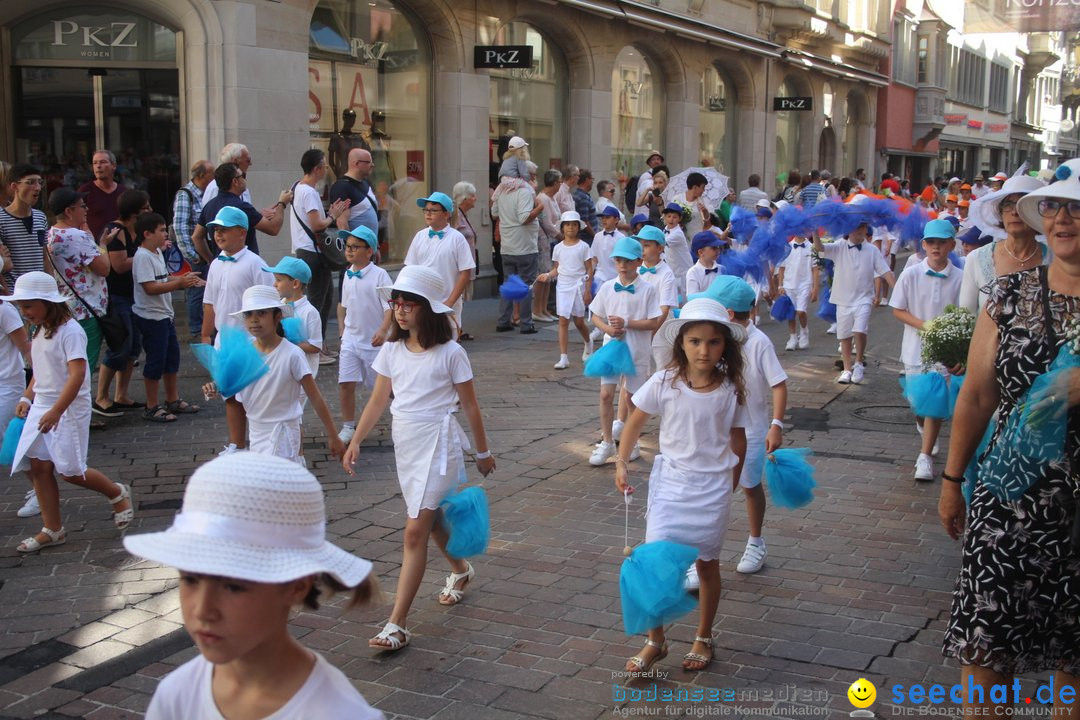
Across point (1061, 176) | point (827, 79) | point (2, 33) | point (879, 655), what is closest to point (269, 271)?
point (879, 655)

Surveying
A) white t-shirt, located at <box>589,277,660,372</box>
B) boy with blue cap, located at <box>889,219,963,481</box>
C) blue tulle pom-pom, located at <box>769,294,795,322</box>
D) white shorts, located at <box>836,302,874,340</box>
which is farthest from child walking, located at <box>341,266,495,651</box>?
blue tulle pom-pom, located at <box>769,294,795,322</box>

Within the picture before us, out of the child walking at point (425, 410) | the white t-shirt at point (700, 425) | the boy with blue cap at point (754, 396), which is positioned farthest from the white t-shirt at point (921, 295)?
the child walking at point (425, 410)

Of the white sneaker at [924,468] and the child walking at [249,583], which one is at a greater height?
the child walking at [249,583]

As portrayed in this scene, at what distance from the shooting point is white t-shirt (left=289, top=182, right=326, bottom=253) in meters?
11.4

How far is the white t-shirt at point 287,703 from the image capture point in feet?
7.65

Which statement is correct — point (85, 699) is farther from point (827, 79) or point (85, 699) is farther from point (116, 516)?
point (827, 79)

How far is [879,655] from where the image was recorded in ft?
15.8

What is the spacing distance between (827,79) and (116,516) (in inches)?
1200

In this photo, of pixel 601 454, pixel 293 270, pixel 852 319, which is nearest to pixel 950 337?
pixel 601 454

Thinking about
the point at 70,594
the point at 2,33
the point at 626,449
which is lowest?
the point at 70,594

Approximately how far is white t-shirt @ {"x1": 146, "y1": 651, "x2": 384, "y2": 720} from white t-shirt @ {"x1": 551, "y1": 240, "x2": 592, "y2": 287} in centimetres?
992

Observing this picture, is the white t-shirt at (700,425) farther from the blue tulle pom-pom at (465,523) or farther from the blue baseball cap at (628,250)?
the blue baseball cap at (628,250)

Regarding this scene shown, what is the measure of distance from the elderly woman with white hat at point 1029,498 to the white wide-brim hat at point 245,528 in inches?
82.7

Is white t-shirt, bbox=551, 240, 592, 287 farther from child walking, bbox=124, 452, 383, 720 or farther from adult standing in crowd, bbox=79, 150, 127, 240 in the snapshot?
child walking, bbox=124, 452, 383, 720
